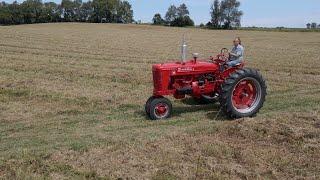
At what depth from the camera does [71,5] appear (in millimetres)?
119375

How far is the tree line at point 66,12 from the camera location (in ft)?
348

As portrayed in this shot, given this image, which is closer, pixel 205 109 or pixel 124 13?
pixel 205 109

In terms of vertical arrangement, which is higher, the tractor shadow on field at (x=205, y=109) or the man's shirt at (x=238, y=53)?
the man's shirt at (x=238, y=53)

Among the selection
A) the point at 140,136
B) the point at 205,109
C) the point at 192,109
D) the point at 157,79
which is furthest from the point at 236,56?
the point at 140,136

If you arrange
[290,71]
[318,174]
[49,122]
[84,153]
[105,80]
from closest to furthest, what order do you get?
[318,174] → [84,153] → [49,122] → [105,80] → [290,71]

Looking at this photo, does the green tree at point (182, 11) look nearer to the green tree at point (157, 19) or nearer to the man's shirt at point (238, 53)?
the green tree at point (157, 19)

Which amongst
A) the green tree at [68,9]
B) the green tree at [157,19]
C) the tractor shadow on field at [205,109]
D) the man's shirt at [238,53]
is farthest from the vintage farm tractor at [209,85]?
the green tree at [157,19]

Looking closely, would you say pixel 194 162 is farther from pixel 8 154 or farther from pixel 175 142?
pixel 8 154

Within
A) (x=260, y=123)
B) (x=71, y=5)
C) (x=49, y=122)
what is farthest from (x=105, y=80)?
(x=71, y=5)

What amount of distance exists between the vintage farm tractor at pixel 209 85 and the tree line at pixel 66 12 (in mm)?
99241

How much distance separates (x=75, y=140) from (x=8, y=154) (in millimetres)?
1265

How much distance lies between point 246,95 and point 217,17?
99652 mm

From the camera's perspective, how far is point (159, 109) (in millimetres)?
10828

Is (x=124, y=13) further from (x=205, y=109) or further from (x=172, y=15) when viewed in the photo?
(x=205, y=109)
